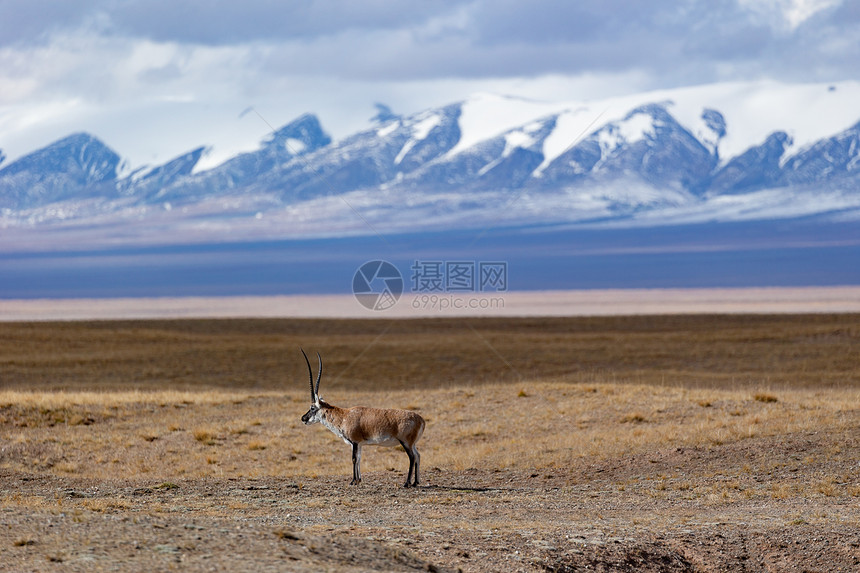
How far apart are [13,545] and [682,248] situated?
194 m

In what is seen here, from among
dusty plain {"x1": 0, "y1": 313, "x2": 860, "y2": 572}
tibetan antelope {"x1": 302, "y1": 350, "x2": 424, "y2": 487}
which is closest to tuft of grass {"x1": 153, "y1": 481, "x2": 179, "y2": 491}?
dusty plain {"x1": 0, "y1": 313, "x2": 860, "y2": 572}

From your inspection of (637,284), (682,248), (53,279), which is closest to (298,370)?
(637,284)

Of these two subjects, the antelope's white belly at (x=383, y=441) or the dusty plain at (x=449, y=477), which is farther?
the antelope's white belly at (x=383, y=441)

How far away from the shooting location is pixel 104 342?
54094mm

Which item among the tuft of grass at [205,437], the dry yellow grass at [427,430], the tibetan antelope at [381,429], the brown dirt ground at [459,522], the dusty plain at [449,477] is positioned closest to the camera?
the brown dirt ground at [459,522]

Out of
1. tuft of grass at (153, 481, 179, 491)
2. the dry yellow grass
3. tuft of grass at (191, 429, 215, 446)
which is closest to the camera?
tuft of grass at (153, 481, 179, 491)

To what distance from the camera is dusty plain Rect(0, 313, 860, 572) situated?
1065 centimetres

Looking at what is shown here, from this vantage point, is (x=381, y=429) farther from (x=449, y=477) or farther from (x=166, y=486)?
(x=166, y=486)

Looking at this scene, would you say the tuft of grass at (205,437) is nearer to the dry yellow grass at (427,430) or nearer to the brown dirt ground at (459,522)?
the dry yellow grass at (427,430)

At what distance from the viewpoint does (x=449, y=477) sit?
17625 mm

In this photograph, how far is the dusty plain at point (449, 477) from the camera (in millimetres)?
10648

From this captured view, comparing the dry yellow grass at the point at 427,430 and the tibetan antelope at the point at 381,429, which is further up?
the tibetan antelope at the point at 381,429

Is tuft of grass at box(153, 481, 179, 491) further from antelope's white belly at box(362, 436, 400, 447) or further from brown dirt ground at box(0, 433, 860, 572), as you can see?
antelope's white belly at box(362, 436, 400, 447)

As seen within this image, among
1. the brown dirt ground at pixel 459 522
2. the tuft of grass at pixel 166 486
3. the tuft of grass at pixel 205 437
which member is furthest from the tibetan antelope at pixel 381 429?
the tuft of grass at pixel 205 437
